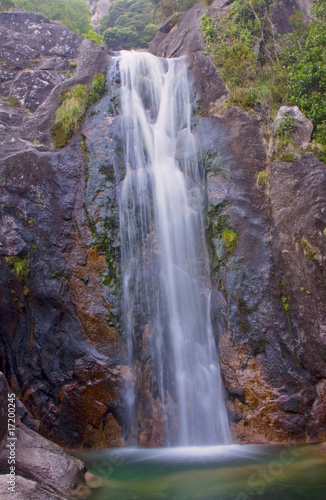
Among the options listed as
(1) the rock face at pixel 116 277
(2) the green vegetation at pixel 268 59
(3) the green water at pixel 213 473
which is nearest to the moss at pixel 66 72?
(1) the rock face at pixel 116 277

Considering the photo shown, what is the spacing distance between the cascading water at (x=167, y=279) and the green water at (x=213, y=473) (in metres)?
0.93

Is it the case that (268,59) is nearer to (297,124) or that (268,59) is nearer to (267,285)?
(297,124)

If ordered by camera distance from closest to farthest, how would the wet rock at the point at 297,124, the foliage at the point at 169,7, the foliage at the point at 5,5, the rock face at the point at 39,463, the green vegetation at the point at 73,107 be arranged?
the rock face at the point at 39,463
the wet rock at the point at 297,124
the green vegetation at the point at 73,107
the foliage at the point at 169,7
the foliage at the point at 5,5

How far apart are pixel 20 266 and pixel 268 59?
10857mm

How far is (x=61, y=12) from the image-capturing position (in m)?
24.0

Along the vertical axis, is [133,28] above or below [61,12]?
above

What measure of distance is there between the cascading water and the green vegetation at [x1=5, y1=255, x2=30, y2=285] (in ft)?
8.48

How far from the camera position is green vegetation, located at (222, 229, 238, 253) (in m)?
10.1

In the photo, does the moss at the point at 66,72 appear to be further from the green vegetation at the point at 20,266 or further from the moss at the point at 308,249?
the moss at the point at 308,249

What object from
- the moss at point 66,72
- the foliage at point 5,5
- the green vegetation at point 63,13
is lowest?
the moss at point 66,72

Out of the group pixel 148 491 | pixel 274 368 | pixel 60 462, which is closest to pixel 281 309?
pixel 274 368

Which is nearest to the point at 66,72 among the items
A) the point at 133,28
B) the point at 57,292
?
the point at 57,292

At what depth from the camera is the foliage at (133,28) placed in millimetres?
25641

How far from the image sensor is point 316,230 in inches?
353
